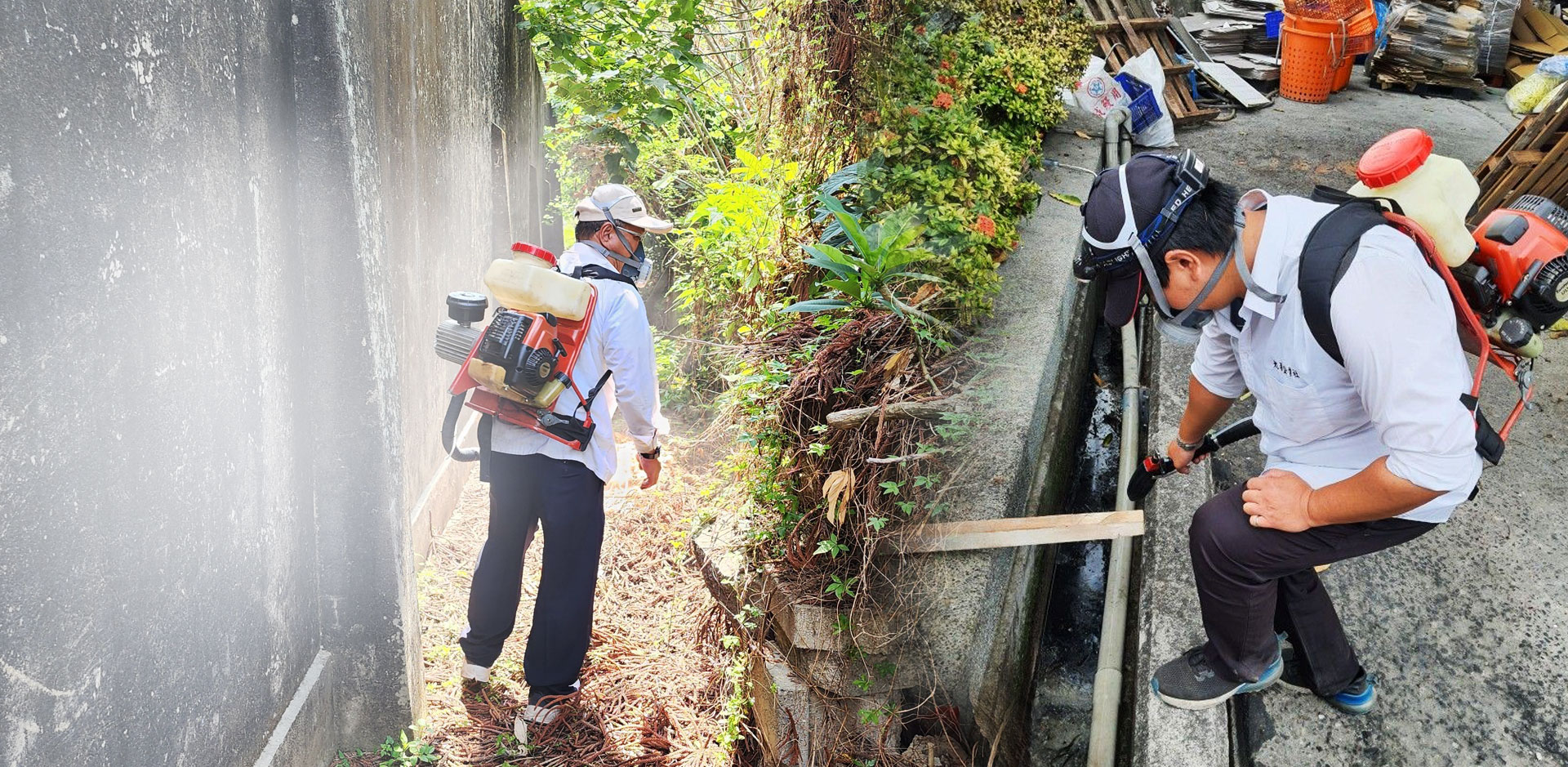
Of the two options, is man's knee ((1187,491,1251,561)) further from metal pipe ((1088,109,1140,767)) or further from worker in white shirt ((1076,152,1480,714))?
metal pipe ((1088,109,1140,767))

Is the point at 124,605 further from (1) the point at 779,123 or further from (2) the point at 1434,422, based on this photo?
(1) the point at 779,123

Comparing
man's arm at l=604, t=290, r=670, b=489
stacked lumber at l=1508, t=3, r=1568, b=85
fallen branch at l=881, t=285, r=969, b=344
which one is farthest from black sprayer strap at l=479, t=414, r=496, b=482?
stacked lumber at l=1508, t=3, r=1568, b=85

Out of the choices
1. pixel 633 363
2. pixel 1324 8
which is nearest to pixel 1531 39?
pixel 1324 8

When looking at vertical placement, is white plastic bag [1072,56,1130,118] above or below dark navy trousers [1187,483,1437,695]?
above

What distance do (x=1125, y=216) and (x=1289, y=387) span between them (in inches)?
23.8

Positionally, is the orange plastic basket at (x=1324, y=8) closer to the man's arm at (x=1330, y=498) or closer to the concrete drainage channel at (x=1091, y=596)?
the concrete drainage channel at (x=1091, y=596)

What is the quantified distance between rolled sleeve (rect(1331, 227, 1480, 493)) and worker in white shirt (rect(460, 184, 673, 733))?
7.83 feet

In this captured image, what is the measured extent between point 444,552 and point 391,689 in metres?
1.44

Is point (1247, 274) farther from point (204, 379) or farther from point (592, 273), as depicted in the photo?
point (204, 379)

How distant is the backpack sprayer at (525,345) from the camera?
11.3 ft

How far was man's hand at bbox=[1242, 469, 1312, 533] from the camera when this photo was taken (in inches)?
99.7

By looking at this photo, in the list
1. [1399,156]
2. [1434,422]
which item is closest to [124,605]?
[1434,422]

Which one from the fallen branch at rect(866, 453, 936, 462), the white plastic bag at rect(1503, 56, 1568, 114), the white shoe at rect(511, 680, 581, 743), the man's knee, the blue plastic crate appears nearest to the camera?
the man's knee

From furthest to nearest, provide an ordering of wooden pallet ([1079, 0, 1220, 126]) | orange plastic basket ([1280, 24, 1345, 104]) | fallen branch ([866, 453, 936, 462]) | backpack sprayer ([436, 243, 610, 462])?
orange plastic basket ([1280, 24, 1345, 104])
wooden pallet ([1079, 0, 1220, 126])
fallen branch ([866, 453, 936, 462])
backpack sprayer ([436, 243, 610, 462])
